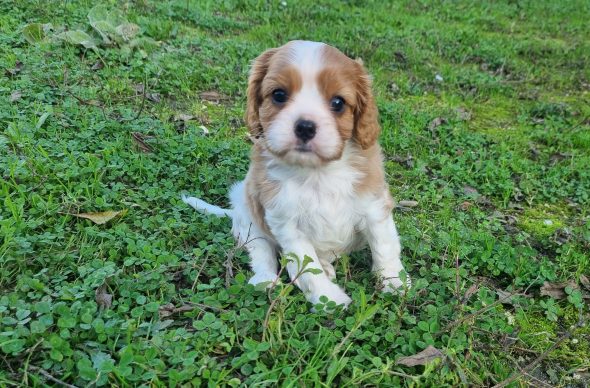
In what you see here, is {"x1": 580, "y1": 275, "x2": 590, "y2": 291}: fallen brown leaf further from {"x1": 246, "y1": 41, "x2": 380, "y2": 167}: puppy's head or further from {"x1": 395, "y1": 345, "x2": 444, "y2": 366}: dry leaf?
{"x1": 246, "y1": 41, "x2": 380, "y2": 167}: puppy's head

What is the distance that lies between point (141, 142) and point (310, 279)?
2053mm

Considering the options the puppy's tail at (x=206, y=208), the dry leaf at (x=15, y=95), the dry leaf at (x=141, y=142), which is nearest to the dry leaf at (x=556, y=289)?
the puppy's tail at (x=206, y=208)

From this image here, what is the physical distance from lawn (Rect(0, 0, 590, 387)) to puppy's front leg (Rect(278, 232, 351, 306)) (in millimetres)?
83

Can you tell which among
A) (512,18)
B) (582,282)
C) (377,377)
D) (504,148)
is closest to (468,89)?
(504,148)

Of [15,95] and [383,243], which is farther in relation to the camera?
[15,95]

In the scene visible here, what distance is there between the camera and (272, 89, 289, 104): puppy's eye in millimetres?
2787

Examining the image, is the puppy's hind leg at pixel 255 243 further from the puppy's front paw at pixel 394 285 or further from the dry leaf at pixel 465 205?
the dry leaf at pixel 465 205

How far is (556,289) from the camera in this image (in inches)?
126

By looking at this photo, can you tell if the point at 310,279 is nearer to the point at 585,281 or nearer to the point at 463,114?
the point at 585,281

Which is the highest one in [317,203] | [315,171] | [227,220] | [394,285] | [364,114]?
[364,114]

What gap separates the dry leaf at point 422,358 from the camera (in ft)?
7.73

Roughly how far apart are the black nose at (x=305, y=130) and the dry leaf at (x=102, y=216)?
4.34 ft

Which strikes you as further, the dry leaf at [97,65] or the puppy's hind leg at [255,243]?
the dry leaf at [97,65]

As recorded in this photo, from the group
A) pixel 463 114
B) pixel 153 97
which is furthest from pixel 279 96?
pixel 463 114
